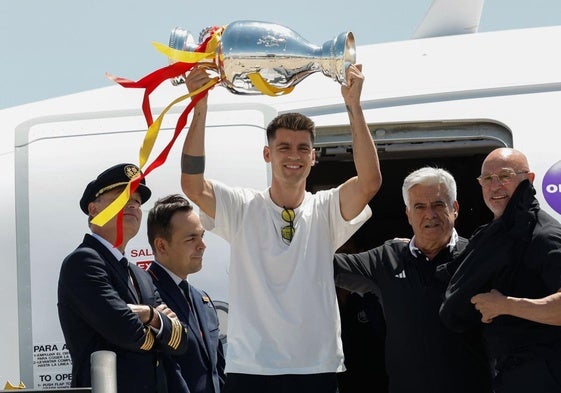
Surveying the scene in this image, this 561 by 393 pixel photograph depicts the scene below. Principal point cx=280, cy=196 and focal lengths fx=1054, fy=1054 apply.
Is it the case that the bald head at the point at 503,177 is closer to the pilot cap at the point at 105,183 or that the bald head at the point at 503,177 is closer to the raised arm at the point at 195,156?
the raised arm at the point at 195,156

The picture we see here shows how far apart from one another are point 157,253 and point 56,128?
115 cm

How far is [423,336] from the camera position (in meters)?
5.10

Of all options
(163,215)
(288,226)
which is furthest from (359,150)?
(163,215)

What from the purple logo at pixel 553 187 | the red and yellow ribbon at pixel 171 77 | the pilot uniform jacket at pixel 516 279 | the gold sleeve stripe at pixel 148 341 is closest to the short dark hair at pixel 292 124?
the red and yellow ribbon at pixel 171 77

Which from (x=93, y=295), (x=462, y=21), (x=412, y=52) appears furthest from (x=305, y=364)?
(x=462, y=21)

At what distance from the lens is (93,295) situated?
4.77 m

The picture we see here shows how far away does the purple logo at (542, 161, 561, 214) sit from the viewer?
5840mm

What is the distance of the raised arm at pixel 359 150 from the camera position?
15.8 ft

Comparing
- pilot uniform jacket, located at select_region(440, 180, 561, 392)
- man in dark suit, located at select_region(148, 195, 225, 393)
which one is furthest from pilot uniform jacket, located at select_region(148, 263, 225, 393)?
pilot uniform jacket, located at select_region(440, 180, 561, 392)

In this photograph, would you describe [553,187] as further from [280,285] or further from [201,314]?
[201,314]

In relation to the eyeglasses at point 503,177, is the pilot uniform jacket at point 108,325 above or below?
below

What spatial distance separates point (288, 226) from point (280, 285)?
290 mm

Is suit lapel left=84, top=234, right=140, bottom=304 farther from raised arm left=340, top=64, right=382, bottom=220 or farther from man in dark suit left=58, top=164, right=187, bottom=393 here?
raised arm left=340, top=64, right=382, bottom=220

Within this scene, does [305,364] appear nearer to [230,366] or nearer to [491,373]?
[230,366]
